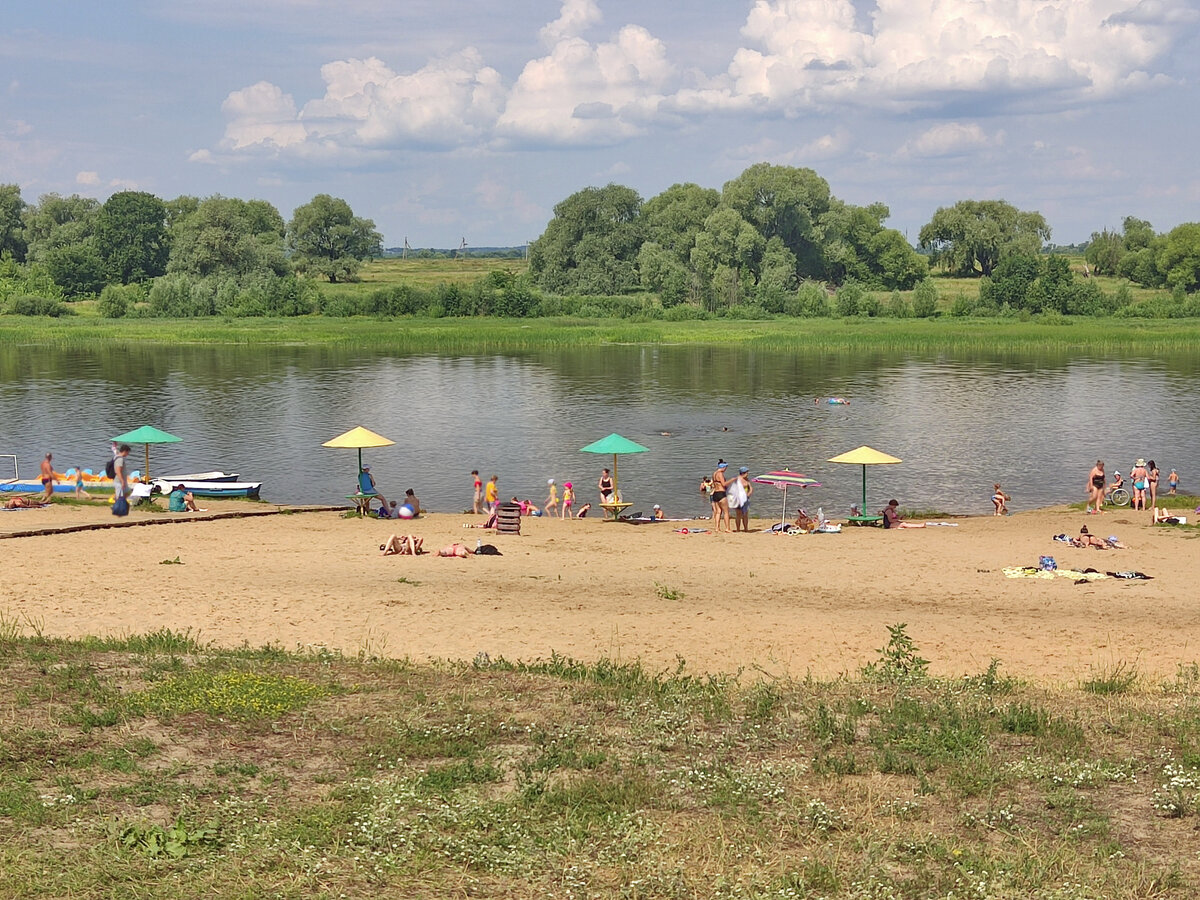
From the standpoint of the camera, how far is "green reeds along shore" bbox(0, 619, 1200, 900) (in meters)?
9.48

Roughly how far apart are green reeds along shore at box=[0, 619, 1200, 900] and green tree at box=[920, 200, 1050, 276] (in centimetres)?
13251

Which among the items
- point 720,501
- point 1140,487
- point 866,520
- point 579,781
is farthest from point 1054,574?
point 579,781

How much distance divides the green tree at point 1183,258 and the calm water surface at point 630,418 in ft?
151

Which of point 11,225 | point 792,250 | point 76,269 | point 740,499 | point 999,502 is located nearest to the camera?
point 740,499

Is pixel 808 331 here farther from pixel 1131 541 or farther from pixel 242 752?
pixel 242 752

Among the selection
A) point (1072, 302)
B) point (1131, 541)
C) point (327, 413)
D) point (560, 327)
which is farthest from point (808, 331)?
point (1131, 541)

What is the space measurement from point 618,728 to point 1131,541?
19.4m

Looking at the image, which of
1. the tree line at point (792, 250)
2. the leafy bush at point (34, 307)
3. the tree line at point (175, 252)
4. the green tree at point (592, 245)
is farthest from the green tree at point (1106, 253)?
the leafy bush at point (34, 307)

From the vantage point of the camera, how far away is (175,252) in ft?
410

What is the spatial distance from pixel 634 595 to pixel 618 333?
79221 mm

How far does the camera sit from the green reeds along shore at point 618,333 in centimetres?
9231

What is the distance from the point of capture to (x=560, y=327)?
105 meters

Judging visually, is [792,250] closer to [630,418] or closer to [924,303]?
[924,303]

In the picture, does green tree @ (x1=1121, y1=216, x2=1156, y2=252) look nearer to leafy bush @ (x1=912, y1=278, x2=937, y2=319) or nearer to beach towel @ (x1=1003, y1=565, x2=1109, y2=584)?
leafy bush @ (x1=912, y1=278, x2=937, y2=319)
